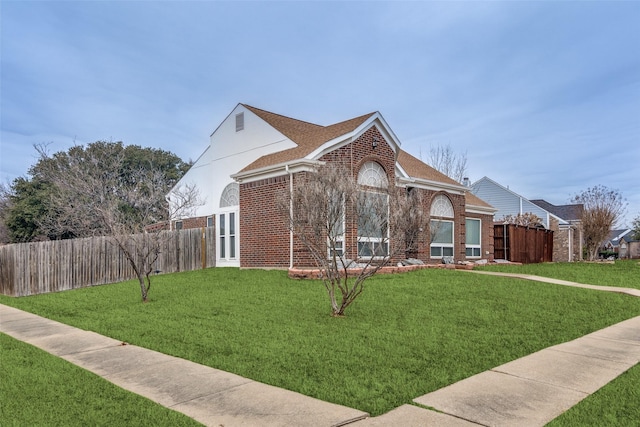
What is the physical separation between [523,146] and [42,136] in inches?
1154

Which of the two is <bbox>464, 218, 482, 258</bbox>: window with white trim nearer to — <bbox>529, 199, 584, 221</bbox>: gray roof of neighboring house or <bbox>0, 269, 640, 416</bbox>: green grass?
<bbox>0, 269, 640, 416</bbox>: green grass

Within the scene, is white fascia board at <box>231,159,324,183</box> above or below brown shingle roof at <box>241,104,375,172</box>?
below

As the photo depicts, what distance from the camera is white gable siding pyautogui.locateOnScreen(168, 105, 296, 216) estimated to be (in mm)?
18906

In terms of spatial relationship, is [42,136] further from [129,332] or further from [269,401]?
[269,401]

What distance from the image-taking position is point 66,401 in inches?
173

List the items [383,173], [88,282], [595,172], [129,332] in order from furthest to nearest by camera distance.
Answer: [595,172]
[383,173]
[88,282]
[129,332]

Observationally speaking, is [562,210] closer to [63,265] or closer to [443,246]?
[443,246]

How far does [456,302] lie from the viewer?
32.0 ft

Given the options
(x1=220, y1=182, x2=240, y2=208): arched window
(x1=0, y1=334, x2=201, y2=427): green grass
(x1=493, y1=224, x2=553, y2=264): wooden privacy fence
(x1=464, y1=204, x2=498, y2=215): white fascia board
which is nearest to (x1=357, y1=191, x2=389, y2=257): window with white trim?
(x1=0, y1=334, x2=201, y2=427): green grass

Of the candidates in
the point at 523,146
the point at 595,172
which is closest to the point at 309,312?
the point at 523,146

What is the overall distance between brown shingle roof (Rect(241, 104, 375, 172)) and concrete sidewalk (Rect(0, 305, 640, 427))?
10171 millimetres

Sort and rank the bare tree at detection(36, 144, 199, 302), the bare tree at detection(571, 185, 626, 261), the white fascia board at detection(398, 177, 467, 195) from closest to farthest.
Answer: the white fascia board at detection(398, 177, 467, 195)
the bare tree at detection(36, 144, 199, 302)
the bare tree at detection(571, 185, 626, 261)

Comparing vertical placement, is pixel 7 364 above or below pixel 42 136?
below

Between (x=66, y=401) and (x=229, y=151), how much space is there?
55.4 ft
